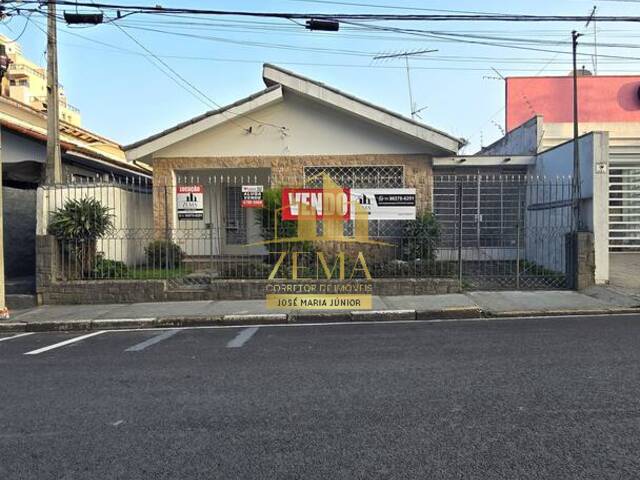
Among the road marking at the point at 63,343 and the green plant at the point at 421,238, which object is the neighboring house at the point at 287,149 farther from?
the road marking at the point at 63,343

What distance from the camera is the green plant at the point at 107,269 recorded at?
1134 cm

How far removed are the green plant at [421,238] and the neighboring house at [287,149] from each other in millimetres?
1284

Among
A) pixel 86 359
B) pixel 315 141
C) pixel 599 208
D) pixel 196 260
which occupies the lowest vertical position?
pixel 86 359

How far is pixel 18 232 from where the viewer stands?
1245 cm

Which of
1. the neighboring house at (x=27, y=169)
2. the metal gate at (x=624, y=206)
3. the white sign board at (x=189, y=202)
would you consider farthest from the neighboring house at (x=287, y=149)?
the metal gate at (x=624, y=206)

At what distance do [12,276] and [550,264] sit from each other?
12662 mm

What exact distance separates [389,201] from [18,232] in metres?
8.63

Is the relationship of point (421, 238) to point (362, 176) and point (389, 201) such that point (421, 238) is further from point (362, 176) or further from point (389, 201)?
point (362, 176)

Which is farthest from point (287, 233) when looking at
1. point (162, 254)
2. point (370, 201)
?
point (162, 254)

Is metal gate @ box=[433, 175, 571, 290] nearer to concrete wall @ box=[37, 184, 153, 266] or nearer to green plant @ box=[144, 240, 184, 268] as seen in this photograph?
green plant @ box=[144, 240, 184, 268]

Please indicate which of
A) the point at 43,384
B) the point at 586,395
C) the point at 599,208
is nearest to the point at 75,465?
the point at 43,384

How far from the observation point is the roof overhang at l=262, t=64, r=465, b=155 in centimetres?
1334

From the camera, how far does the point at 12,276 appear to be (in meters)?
12.2

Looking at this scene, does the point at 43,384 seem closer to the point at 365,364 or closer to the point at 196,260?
the point at 365,364
